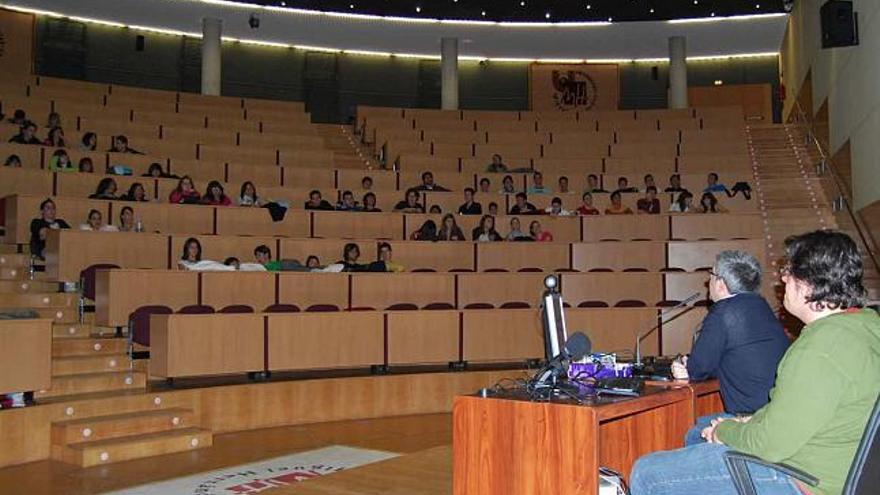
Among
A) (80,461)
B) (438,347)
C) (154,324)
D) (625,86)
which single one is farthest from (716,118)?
(80,461)

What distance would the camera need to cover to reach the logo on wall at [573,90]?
1627cm

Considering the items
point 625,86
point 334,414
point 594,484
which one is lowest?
point 334,414

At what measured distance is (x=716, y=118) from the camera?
1215cm

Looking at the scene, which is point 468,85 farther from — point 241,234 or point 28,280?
point 28,280

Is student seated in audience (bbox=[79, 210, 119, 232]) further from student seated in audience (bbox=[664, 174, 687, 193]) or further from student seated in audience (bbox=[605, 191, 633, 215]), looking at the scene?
student seated in audience (bbox=[664, 174, 687, 193])

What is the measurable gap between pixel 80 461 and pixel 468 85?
515 inches

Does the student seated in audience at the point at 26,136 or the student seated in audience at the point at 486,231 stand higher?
the student seated in audience at the point at 26,136

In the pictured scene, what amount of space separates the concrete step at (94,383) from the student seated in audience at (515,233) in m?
4.20

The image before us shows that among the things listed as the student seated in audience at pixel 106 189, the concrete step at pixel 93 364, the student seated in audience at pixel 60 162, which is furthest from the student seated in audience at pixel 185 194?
the concrete step at pixel 93 364

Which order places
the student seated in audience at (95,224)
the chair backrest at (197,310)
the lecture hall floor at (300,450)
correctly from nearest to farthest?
the lecture hall floor at (300,450)
the chair backrest at (197,310)
the student seated in audience at (95,224)

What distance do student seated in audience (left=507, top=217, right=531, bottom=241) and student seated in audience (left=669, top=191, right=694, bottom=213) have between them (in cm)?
186

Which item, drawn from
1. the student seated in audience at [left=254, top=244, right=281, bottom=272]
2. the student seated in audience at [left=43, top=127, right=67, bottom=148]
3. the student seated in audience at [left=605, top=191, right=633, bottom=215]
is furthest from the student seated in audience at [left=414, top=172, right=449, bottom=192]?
the student seated in audience at [left=43, top=127, right=67, bottom=148]

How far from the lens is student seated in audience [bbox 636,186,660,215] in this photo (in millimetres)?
9141

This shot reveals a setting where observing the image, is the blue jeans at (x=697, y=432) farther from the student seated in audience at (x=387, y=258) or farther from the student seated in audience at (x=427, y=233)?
the student seated in audience at (x=427, y=233)
